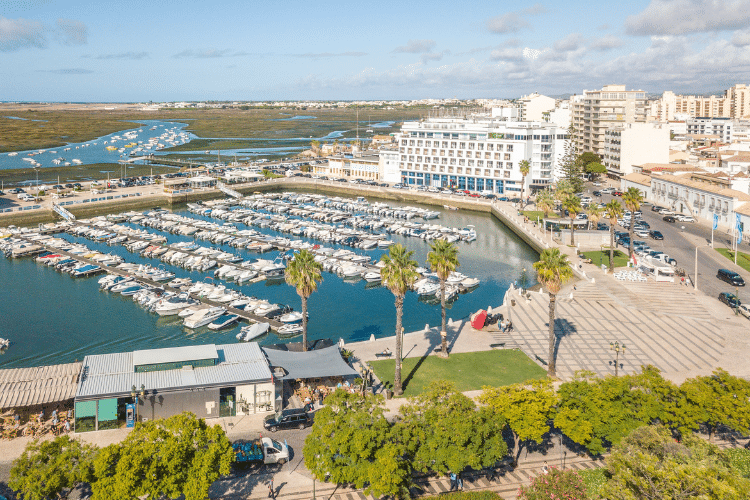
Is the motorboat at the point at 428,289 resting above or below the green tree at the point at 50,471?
below

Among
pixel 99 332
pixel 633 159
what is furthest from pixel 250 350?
pixel 633 159

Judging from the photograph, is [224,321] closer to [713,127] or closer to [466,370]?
[466,370]

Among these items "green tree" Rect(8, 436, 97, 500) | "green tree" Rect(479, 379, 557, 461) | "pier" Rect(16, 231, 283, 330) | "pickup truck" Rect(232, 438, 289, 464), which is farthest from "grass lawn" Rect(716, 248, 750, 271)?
"green tree" Rect(8, 436, 97, 500)

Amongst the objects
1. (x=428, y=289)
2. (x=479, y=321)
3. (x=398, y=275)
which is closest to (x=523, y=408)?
(x=398, y=275)

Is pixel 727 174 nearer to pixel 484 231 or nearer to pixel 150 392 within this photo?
pixel 484 231

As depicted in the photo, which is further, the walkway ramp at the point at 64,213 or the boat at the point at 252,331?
the walkway ramp at the point at 64,213

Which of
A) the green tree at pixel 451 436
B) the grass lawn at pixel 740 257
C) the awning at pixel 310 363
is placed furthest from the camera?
the grass lawn at pixel 740 257

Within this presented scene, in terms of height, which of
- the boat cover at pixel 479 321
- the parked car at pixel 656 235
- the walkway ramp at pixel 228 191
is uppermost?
the walkway ramp at pixel 228 191

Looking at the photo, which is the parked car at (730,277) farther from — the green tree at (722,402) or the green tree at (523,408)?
the green tree at (523,408)

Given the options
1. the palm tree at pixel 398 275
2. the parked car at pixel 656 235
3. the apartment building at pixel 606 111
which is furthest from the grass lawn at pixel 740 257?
the apartment building at pixel 606 111
